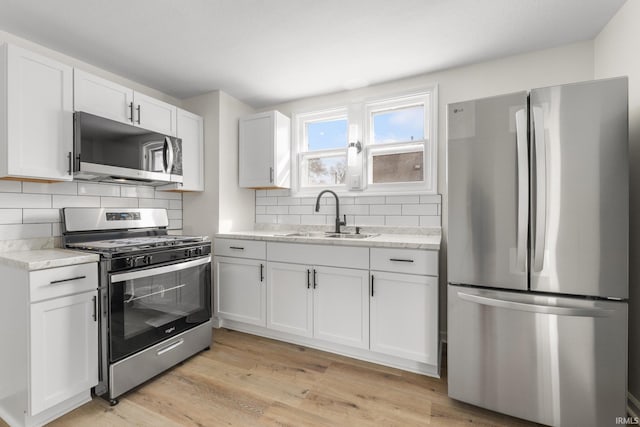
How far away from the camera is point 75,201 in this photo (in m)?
2.25

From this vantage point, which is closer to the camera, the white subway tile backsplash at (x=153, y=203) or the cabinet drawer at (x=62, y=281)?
the cabinet drawer at (x=62, y=281)

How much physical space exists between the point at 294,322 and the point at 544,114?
222 cm

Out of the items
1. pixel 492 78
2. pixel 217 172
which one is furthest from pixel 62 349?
pixel 492 78

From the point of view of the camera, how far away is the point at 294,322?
8.09ft

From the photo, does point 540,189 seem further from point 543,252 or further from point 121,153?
point 121,153

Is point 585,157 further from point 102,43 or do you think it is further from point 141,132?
point 102,43

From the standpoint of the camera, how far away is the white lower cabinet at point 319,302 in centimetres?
223

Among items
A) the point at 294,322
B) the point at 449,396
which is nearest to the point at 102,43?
the point at 294,322

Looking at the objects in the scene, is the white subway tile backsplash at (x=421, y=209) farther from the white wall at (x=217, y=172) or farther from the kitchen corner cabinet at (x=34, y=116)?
the kitchen corner cabinet at (x=34, y=116)

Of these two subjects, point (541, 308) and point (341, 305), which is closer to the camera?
point (541, 308)

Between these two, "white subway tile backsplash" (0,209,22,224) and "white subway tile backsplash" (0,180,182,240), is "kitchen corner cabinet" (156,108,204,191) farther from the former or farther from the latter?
"white subway tile backsplash" (0,209,22,224)

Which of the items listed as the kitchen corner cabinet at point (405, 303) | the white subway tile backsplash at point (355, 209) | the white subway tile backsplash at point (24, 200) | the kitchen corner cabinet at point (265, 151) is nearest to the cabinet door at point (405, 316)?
the kitchen corner cabinet at point (405, 303)

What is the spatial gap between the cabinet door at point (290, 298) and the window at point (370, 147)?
3.29 ft

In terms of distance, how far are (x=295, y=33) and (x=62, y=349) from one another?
2.40 meters
